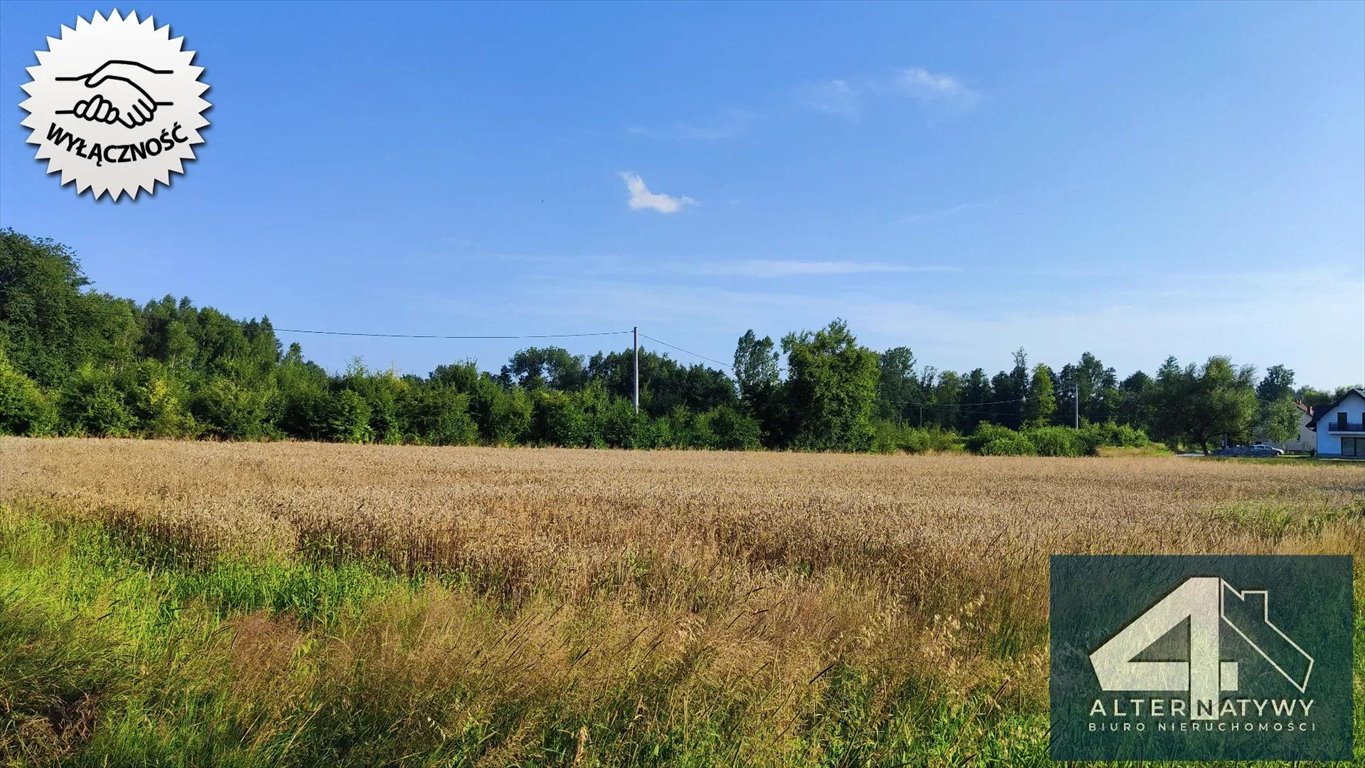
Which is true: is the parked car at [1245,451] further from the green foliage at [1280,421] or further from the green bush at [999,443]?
the green bush at [999,443]

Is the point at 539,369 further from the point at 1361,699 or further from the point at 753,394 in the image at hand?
the point at 1361,699

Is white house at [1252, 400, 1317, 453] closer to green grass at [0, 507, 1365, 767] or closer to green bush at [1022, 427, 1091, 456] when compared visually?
green bush at [1022, 427, 1091, 456]

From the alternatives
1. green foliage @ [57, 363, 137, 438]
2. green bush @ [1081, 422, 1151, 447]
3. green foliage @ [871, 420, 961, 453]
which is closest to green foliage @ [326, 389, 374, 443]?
green foliage @ [57, 363, 137, 438]

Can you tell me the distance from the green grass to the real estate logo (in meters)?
0.32

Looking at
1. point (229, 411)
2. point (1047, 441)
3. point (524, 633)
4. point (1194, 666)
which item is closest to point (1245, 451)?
point (1047, 441)

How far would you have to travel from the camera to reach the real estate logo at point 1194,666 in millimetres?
3984

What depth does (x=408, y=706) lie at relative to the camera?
365cm

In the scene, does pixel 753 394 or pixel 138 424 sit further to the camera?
pixel 753 394

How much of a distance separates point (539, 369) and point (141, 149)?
375 ft

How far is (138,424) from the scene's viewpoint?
39.2 m

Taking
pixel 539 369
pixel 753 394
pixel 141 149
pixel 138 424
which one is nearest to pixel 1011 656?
pixel 141 149

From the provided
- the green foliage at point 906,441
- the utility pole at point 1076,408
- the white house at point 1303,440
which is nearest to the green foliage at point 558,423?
the green foliage at point 906,441

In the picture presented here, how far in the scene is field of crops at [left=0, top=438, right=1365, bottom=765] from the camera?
3.55 m

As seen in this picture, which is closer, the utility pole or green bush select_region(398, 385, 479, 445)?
green bush select_region(398, 385, 479, 445)
